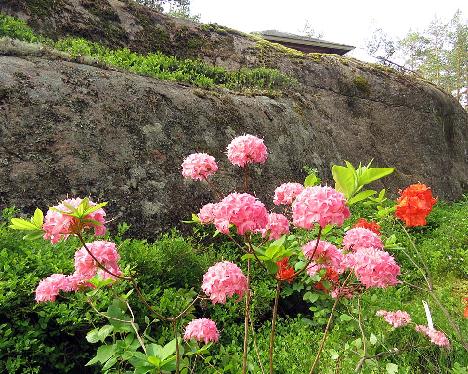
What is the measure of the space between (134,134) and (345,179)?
4.06m

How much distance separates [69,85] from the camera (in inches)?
192

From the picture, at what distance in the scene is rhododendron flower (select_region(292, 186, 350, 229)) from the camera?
1.41 metres

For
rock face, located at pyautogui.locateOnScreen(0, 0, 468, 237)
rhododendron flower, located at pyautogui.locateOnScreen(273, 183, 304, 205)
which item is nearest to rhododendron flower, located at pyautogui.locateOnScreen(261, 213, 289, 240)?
rhododendron flower, located at pyautogui.locateOnScreen(273, 183, 304, 205)

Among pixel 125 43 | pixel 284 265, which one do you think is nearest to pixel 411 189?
pixel 284 265

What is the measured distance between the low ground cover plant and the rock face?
3.88 ft

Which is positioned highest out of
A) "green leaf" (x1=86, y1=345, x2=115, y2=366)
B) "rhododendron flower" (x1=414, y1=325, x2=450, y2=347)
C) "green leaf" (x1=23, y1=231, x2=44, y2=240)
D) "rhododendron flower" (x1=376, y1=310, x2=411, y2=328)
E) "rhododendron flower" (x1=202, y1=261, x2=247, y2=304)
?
"green leaf" (x1=23, y1=231, x2=44, y2=240)

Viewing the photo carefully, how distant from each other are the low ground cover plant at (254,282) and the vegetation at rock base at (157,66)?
3.82 m

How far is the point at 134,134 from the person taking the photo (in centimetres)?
504

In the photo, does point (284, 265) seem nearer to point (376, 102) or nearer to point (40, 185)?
point (40, 185)

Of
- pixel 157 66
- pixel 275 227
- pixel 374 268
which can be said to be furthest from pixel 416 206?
pixel 157 66

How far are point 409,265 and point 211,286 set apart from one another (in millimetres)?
4329

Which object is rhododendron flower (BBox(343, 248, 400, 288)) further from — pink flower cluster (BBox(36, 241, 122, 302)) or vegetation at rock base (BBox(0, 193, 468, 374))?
pink flower cluster (BBox(36, 241, 122, 302))

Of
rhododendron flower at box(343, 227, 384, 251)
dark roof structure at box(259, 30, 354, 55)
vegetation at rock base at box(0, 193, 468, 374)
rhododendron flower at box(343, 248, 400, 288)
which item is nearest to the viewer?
rhododendron flower at box(343, 248, 400, 288)

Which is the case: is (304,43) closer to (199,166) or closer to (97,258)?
(199,166)
